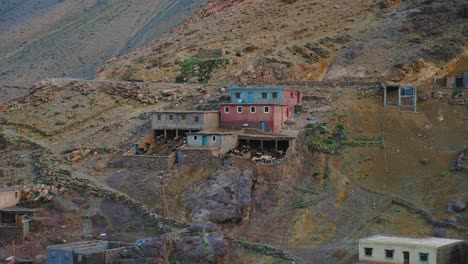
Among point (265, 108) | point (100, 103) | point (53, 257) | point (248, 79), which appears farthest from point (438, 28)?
point (53, 257)

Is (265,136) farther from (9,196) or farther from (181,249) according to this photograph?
(9,196)

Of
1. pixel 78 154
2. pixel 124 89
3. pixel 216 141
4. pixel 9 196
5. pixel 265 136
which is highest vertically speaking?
pixel 124 89

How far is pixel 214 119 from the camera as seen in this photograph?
61.2 meters

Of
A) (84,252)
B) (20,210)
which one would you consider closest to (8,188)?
(20,210)

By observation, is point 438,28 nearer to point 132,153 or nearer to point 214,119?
point 214,119

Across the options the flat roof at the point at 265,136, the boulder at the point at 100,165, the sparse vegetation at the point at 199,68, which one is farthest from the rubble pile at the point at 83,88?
the flat roof at the point at 265,136

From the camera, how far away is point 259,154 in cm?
5722

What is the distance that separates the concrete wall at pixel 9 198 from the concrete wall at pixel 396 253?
20.8 meters

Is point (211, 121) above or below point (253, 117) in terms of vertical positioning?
below

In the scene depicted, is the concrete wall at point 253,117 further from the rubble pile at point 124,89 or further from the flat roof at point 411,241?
Answer: the flat roof at point 411,241

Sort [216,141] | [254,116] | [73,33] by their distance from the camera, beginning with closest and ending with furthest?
[216,141]
[254,116]
[73,33]

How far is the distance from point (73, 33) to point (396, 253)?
8622cm

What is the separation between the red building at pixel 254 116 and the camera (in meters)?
60.1

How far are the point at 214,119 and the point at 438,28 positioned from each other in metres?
23.8
